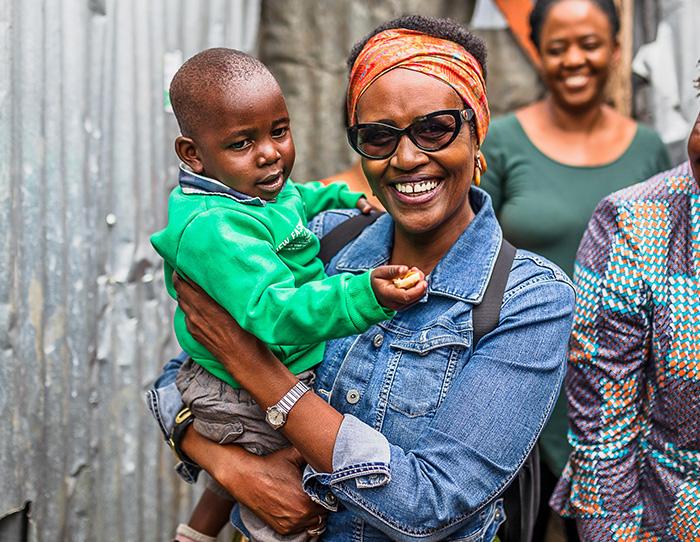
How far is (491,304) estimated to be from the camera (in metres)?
1.71

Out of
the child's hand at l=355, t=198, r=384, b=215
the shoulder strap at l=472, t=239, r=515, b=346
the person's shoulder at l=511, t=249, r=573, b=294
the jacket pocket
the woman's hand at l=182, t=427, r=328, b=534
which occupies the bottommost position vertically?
the woman's hand at l=182, t=427, r=328, b=534

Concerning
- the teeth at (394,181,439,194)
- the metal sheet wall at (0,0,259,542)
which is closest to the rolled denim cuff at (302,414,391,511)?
the teeth at (394,181,439,194)

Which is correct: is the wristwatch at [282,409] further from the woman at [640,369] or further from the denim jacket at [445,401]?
the woman at [640,369]

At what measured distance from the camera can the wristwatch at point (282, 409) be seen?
1.68 meters

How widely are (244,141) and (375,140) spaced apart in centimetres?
37

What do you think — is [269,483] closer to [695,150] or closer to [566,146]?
[695,150]

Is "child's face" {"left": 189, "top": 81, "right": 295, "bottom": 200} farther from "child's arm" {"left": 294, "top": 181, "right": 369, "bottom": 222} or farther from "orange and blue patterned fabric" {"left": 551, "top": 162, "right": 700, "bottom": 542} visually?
"orange and blue patterned fabric" {"left": 551, "top": 162, "right": 700, "bottom": 542}

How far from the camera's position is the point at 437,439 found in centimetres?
160

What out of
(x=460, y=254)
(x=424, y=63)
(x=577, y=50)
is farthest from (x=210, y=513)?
(x=577, y=50)

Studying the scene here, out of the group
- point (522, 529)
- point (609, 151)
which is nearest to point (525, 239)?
point (609, 151)

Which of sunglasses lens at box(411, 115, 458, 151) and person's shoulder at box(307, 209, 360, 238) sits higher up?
sunglasses lens at box(411, 115, 458, 151)

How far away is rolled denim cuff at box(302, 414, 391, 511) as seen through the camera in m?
1.56

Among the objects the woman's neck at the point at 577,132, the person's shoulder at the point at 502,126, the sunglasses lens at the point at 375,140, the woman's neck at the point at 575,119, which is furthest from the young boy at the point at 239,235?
the woman's neck at the point at 575,119

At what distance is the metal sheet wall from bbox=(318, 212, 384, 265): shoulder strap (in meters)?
1.30
